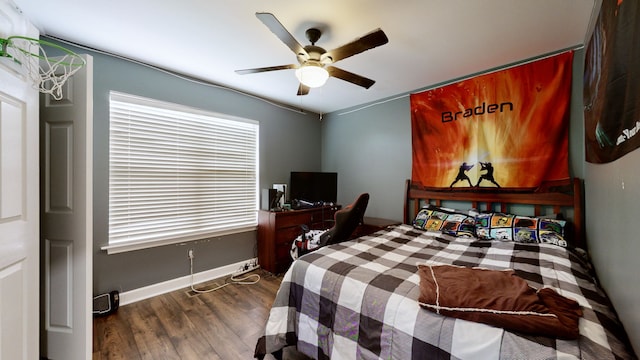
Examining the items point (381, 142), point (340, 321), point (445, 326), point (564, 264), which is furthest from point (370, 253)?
point (381, 142)

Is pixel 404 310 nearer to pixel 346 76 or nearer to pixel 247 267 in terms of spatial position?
pixel 346 76

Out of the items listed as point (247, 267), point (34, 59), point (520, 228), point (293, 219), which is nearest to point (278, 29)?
point (34, 59)

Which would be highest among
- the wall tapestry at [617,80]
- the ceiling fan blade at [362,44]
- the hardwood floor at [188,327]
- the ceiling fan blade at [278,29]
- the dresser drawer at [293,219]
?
the ceiling fan blade at [278,29]

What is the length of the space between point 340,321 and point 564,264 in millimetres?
1525

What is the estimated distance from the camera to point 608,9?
1.11 meters

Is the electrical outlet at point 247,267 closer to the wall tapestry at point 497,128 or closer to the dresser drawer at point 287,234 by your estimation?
the dresser drawer at point 287,234

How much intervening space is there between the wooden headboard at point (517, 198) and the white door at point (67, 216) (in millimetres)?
3109

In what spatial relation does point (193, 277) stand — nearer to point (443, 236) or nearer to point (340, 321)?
point (340, 321)

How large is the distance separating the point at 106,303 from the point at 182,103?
6.99 feet

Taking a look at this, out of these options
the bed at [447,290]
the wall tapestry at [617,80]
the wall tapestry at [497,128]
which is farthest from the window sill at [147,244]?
the wall tapestry at [617,80]

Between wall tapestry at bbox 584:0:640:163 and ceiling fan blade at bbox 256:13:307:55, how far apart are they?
148cm

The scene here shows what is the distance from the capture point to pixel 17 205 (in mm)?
1156

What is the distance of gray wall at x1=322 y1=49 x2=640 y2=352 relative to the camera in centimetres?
92

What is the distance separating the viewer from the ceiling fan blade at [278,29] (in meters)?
1.30
